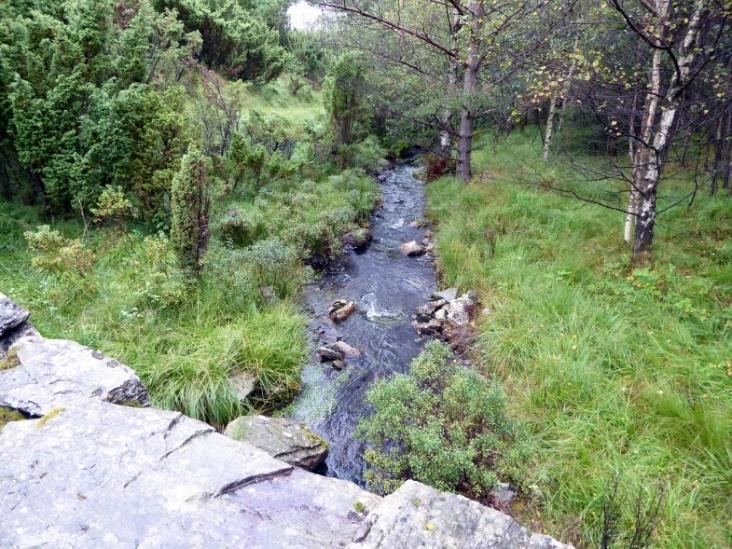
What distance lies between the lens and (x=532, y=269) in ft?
20.8

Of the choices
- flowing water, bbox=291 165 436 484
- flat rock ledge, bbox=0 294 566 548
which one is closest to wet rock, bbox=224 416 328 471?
flowing water, bbox=291 165 436 484

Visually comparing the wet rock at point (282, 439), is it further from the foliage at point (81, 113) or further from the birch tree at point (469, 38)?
the birch tree at point (469, 38)

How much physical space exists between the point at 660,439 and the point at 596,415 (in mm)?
459

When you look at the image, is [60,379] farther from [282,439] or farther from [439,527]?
[439,527]

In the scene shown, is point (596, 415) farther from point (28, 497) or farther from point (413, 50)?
point (413, 50)

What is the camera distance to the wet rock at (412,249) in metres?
8.84

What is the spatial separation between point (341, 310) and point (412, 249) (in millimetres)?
2952

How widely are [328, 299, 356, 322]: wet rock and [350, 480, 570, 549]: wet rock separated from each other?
4061 mm

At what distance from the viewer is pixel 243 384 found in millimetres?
4570

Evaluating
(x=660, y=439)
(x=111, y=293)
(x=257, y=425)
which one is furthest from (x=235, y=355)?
(x=660, y=439)

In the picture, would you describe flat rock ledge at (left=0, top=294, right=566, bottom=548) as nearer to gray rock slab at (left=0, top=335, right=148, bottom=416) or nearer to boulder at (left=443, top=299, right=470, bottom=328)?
gray rock slab at (left=0, top=335, right=148, bottom=416)

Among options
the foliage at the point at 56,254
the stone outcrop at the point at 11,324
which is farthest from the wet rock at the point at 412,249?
the stone outcrop at the point at 11,324

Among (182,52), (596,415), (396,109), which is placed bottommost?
(596,415)

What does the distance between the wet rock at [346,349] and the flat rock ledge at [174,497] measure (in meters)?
2.58
